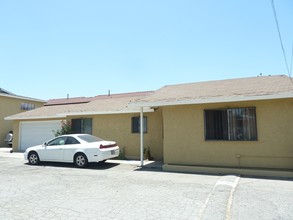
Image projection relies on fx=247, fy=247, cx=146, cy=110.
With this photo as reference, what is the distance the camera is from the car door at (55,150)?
1170 centimetres

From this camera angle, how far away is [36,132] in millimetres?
19047

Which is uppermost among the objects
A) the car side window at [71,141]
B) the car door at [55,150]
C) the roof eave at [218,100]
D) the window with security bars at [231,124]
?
the roof eave at [218,100]

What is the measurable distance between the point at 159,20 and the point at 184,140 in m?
5.76

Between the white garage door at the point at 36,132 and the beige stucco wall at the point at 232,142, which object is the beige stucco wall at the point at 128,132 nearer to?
the beige stucco wall at the point at 232,142

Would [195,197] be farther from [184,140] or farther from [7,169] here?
[7,169]

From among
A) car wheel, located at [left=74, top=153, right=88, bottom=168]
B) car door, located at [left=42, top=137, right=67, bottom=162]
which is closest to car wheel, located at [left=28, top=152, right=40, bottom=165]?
car door, located at [left=42, top=137, right=67, bottom=162]

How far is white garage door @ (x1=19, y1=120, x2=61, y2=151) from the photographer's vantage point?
18.4 m

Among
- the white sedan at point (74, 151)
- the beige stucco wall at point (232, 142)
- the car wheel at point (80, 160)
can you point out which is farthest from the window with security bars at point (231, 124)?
the car wheel at point (80, 160)

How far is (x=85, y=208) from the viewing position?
18.0 ft

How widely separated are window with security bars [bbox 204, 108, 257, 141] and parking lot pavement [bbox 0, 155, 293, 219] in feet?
6.44

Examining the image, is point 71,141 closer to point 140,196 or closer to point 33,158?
point 33,158

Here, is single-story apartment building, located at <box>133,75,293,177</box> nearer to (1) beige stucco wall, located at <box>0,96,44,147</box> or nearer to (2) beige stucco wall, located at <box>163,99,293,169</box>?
(2) beige stucco wall, located at <box>163,99,293,169</box>

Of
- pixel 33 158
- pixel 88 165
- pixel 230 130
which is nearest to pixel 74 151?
pixel 88 165

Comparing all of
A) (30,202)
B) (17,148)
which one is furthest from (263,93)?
(17,148)
